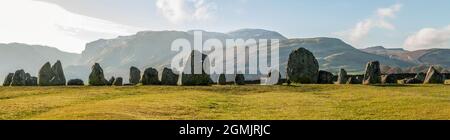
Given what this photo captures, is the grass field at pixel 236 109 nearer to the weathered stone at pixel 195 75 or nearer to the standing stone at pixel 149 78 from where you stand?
the weathered stone at pixel 195 75

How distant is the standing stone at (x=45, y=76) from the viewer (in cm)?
7812

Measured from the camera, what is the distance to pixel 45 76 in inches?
3123

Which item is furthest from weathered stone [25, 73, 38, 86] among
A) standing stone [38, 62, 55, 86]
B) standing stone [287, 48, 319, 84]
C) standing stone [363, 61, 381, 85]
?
standing stone [363, 61, 381, 85]

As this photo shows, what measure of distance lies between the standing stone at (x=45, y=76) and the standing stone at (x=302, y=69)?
36.0 metres

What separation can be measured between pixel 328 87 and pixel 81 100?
31.3 metres

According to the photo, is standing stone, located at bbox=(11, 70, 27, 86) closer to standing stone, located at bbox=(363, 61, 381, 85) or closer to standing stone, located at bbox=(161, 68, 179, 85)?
standing stone, located at bbox=(161, 68, 179, 85)

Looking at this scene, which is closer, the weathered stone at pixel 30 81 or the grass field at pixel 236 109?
the grass field at pixel 236 109

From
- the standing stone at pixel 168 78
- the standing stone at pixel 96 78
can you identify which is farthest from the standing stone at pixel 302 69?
the standing stone at pixel 96 78

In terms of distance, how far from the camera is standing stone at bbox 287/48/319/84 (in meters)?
77.3

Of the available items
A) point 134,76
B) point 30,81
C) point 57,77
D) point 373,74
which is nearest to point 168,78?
point 134,76

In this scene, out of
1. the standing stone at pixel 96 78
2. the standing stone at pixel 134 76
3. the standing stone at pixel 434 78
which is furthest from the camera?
the standing stone at pixel 134 76

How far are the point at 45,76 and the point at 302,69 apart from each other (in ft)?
127

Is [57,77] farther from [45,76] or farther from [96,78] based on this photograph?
[96,78]

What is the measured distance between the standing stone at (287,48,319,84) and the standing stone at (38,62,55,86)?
36020 mm
